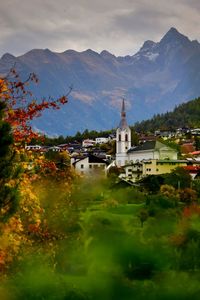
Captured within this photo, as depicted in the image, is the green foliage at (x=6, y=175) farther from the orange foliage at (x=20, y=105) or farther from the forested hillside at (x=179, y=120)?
the forested hillside at (x=179, y=120)

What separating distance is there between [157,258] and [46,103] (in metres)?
3.90

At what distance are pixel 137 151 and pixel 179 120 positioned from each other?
50.9m

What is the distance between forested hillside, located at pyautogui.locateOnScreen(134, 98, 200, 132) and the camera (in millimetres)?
116500

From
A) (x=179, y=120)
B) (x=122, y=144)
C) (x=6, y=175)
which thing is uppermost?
(x=179, y=120)

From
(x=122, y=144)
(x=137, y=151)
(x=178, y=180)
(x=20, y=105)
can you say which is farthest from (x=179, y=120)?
(x=20, y=105)

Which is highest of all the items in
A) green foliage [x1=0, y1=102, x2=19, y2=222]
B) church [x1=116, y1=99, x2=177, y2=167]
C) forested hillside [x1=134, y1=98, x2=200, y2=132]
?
forested hillside [x1=134, y1=98, x2=200, y2=132]

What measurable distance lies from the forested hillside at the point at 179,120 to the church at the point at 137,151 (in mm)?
34690

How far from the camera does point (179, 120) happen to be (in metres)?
121

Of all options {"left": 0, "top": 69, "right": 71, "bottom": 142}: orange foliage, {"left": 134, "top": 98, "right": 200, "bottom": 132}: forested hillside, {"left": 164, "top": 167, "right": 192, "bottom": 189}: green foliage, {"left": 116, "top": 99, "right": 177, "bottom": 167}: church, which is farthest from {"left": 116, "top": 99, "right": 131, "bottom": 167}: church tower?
{"left": 0, "top": 69, "right": 71, "bottom": 142}: orange foliage

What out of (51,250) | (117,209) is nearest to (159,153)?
(117,209)

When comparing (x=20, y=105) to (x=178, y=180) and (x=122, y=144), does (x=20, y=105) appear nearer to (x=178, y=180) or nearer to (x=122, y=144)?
Answer: (x=178, y=180)

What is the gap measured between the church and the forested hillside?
3469cm

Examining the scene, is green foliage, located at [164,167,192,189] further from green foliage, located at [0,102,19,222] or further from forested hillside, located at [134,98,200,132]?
forested hillside, located at [134,98,200,132]

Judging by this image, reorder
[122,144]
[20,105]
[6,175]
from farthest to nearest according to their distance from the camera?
[122,144] < [20,105] < [6,175]
